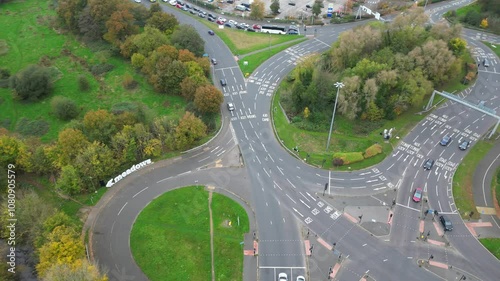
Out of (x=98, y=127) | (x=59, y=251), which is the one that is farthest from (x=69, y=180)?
(x=59, y=251)

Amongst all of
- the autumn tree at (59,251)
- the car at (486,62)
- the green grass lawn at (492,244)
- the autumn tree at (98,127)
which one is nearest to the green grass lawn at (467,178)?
the green grass lawn at (492,244)

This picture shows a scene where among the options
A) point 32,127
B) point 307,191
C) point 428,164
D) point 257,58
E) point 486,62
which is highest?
point 486,62

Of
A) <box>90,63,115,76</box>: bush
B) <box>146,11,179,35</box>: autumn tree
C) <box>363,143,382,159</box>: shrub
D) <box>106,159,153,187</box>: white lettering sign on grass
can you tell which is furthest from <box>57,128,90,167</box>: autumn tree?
<box>363,143,382,159</box>: shrub

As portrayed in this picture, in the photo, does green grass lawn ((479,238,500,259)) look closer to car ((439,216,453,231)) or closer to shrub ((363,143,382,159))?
car ((439,216,453,231))

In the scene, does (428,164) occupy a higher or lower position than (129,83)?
lower

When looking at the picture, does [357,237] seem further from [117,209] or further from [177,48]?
[177,48]

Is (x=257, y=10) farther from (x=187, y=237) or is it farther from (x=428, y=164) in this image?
(x=187, y=237)
